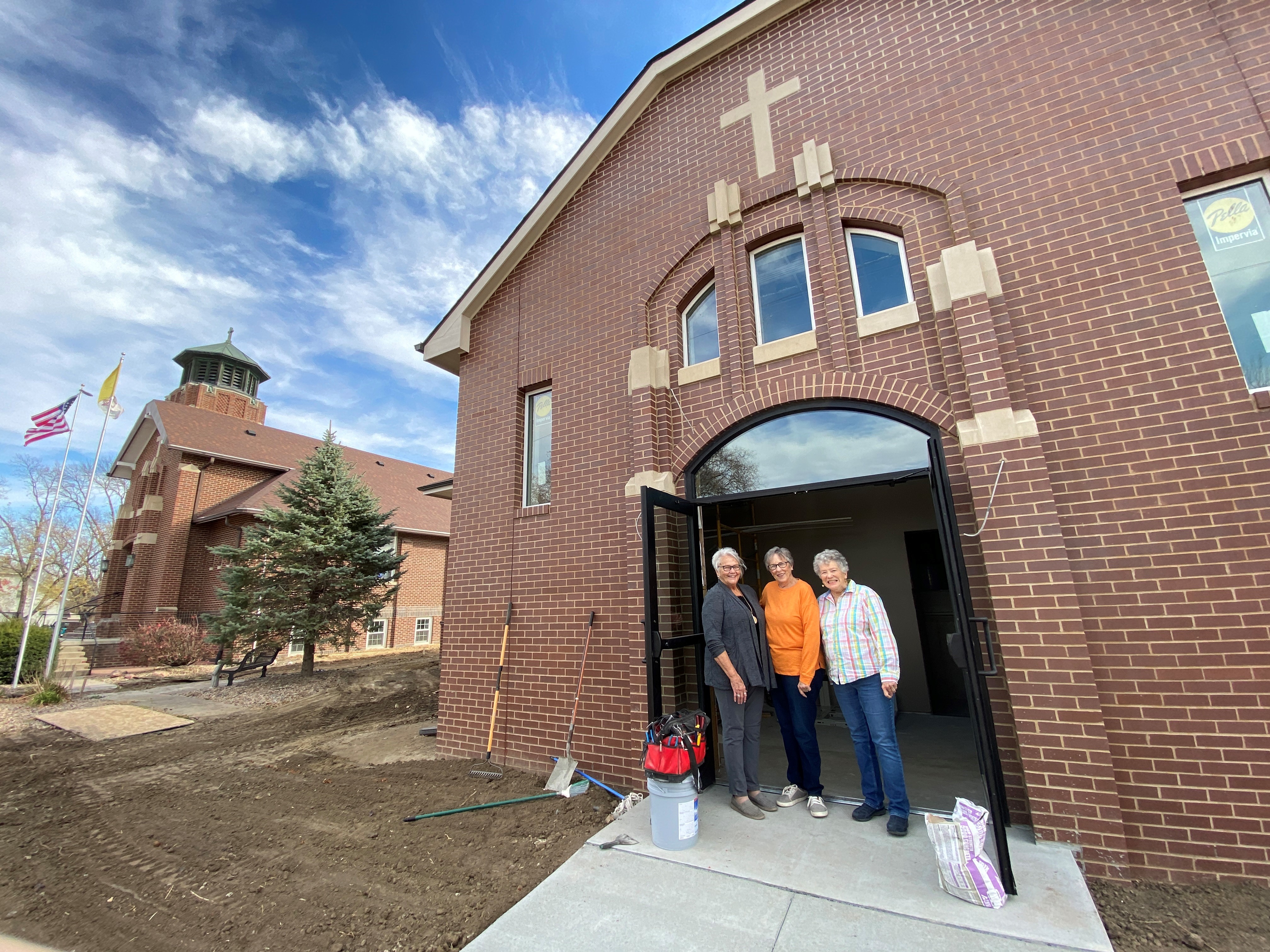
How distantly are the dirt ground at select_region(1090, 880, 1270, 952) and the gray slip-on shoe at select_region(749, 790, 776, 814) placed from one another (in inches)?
75.6

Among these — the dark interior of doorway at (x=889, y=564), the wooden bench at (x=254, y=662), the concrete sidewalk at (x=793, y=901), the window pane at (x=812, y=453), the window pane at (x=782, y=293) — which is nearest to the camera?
the concrete sidewalk at (x=793, y=901)

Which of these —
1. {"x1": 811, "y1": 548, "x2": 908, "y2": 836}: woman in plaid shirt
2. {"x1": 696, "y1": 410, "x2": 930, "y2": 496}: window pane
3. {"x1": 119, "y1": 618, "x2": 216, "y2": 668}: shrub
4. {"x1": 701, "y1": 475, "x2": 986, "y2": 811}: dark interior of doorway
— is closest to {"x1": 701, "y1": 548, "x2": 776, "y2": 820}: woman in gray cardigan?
{"x1": 811, "y1": 548, "x2": 908, "y2": 836}: woman in plaid shirt

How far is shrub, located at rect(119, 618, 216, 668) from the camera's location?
663 inches

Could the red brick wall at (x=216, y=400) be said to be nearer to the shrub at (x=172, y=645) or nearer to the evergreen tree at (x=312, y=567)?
the shrub at (x=172, y=645)

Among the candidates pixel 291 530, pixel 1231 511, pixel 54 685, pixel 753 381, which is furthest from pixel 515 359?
pixel 54 685

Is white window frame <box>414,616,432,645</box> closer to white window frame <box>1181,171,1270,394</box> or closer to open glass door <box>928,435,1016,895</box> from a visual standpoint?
open glass door <box>928,435,1016,895</box>

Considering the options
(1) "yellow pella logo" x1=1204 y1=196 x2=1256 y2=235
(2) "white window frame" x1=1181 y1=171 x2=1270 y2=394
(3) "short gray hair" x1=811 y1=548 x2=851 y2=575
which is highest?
(2) "white window frame" x1=1181 y1=171 x2=1270 y2=394

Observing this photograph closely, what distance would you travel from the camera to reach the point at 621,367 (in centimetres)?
627

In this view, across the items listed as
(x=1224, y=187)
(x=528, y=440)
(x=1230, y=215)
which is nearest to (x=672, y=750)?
(x=528, y=440)

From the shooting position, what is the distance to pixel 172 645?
1681cm

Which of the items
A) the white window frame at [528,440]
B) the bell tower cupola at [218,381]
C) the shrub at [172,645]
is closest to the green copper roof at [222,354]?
the bell tower cupola at [218,381]

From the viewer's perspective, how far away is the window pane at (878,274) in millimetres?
5055

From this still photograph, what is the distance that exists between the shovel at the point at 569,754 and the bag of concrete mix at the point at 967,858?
323cm

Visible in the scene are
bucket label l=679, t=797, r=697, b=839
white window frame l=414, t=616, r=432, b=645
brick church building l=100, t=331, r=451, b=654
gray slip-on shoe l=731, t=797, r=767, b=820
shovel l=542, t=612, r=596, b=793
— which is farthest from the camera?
white window frame l=414, t=616, r=432, b=645
